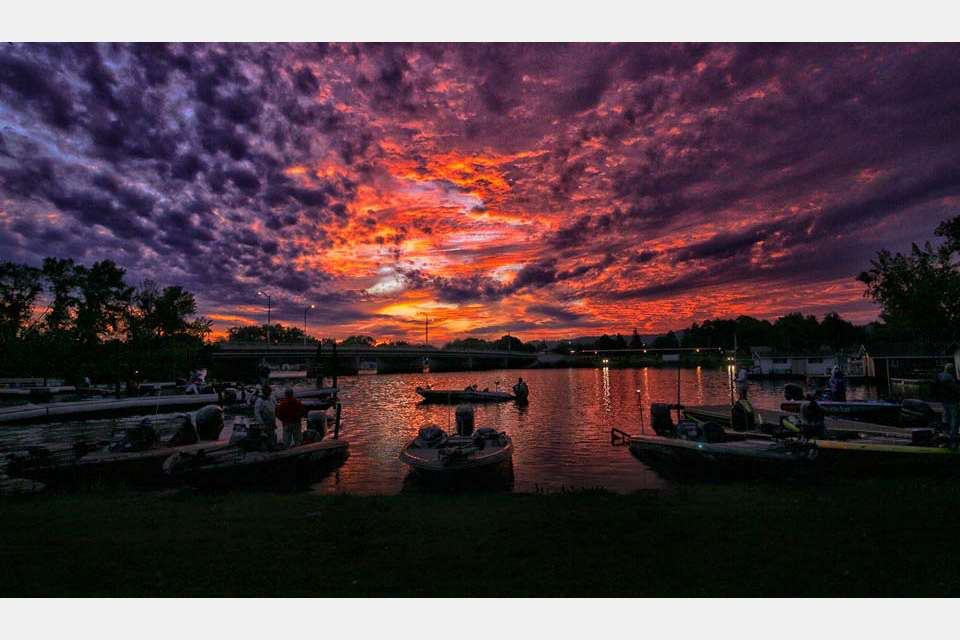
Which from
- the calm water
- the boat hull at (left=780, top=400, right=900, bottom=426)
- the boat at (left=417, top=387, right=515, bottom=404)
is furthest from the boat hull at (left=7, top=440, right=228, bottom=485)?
the boat at (left=417, top=387, right=515, bottom=404)

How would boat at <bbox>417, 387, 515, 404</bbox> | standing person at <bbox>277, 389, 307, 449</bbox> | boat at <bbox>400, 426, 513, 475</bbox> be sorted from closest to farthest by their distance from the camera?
1. boat at <bbox>400, 426, 513, 475</bbox>
2. standing person at <bbox>277, 389, 307, 449</bbox>
3. boat at <bbox>417, 387, 515, 404</bbox>

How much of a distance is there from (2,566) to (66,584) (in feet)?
5.35

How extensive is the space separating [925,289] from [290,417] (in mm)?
48543

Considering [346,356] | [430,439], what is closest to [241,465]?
[430,439]

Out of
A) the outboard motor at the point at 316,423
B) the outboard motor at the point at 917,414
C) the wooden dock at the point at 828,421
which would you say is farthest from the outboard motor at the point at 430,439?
the outboard motor at the point at 917,414

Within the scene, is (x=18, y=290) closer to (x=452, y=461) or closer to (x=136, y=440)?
(x=136, y=440)

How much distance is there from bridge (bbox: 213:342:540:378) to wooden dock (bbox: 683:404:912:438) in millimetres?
79200

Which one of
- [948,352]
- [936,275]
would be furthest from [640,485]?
[948,352]

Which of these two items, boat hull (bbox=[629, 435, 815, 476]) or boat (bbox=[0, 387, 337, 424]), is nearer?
boat hull (bbox=[629, 435, 815, 476])

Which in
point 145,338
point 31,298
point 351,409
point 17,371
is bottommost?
point 351,409

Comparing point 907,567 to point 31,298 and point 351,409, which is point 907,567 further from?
→ point 31,298

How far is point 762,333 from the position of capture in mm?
190125

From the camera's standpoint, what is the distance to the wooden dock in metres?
17.9

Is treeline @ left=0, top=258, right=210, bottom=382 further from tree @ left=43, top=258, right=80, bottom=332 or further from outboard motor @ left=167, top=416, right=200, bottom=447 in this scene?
outboard motor @ left=167, top=416, right=200, bottom=447
